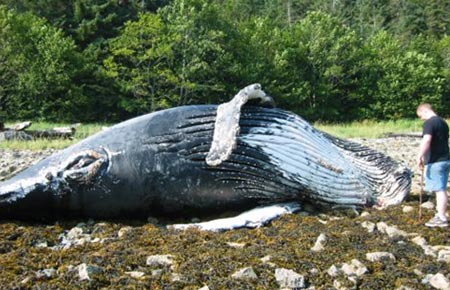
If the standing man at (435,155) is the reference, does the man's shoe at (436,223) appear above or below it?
below

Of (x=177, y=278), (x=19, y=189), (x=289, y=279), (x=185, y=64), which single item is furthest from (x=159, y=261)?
(x=185, y=64)

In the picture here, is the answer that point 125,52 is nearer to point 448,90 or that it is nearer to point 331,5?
point 448,90

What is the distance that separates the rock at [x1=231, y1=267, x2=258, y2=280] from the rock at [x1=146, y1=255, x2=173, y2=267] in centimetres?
67

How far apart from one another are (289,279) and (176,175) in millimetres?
2731

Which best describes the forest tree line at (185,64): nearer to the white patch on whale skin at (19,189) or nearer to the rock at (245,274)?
the white patch on whale skin at (19,189)

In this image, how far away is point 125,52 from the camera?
1850 inches

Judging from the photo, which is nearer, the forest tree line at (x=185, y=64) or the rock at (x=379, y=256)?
the rock at (x=379, y=256)

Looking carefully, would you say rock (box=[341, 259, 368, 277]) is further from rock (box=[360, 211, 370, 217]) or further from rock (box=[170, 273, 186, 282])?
rock (box=[360, 211, 370, 217])

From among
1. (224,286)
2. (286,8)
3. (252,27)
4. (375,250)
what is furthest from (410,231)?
(286,8)

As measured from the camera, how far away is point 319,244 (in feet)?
18.3

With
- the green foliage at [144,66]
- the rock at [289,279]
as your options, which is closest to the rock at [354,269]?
the rock at [289,279]

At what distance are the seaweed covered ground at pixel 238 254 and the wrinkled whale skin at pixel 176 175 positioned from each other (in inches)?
9.0

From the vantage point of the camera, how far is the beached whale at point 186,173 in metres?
6.96

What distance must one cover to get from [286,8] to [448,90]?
1368 inches
